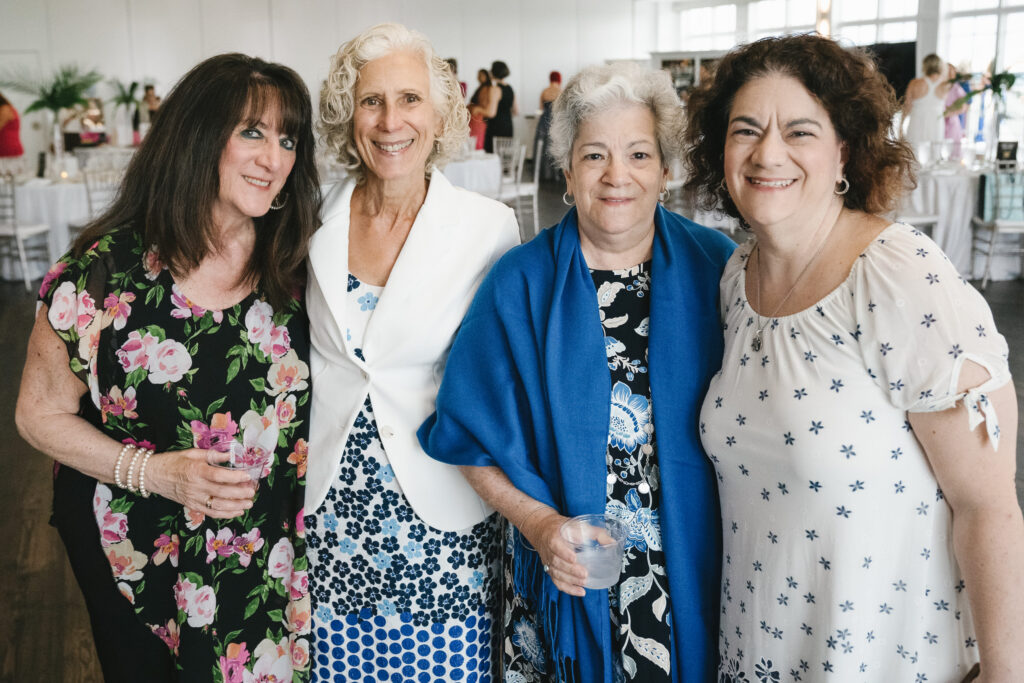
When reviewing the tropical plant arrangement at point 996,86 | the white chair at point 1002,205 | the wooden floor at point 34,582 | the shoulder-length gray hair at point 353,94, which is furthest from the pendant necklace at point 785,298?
the tropical plant arrangement at point 996,86

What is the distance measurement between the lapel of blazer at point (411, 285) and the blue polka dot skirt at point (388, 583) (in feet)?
0.49

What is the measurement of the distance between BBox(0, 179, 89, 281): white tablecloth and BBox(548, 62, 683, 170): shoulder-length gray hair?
723 cm

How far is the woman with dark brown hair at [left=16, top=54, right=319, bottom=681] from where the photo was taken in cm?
165

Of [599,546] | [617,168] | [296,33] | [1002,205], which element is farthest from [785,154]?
[296,33]

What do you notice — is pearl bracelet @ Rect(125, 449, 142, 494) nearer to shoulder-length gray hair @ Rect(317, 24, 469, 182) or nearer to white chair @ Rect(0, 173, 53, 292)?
shoulder-length gray hair @ Rect(317, 24, 469, 182)

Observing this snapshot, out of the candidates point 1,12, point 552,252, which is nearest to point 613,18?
point 1,12

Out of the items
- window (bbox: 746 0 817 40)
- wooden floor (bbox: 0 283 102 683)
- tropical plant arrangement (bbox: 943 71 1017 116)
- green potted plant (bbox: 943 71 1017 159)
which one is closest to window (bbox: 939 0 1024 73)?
window (bbox: 746 0 817 40)

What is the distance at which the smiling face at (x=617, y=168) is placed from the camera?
5.36 ft

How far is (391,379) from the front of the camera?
1.83 m

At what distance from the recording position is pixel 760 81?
4.63ft

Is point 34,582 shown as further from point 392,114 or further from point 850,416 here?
point 850,416

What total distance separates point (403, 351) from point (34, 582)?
2.41m

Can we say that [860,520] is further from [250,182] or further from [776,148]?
[250,182]

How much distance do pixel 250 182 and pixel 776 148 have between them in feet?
3.35
